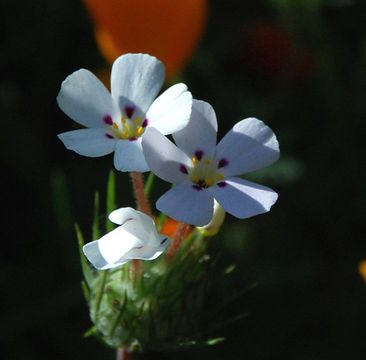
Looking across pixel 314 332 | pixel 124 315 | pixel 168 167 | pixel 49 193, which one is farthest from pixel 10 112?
pixel 168 167

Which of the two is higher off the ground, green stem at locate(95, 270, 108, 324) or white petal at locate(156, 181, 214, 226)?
white petal at locate(156, 181, 214, 226)

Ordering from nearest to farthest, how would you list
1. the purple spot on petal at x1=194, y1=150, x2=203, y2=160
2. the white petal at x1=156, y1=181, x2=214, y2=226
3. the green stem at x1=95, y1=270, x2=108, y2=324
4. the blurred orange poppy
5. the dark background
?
the white petal at x1=156, y1=181, x2=214, y2=226 < the purple spot on petal at x1=194, y1=150, x2=203, y2=160 < the green stem at x1=95, y1=270, x2=108, y2=324 < the blurred orange poppy < the dark background

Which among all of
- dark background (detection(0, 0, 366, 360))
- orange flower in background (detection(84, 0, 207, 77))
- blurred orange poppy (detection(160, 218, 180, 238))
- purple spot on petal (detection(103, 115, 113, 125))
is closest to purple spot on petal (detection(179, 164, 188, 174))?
purple spot on petal (detection(103, 115, 113, 125))

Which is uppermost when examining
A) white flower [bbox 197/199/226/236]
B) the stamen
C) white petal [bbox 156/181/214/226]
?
white petal [bbox 156/181/214/226]

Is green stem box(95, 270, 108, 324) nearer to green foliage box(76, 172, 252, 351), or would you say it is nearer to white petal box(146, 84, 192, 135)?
green foliage box(76, 172, 252, 351)

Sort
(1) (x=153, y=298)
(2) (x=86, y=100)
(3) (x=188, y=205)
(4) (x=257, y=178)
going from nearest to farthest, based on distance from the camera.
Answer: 1. (3) (x=188, y=205)
2. (2) (x=86, y=100)
3. (1) (x=153, y=298)
4. (4) (x=257, y=178)

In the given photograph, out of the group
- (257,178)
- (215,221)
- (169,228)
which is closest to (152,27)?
(257,178)

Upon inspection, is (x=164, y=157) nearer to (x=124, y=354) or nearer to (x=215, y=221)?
(x=215, y=221)
